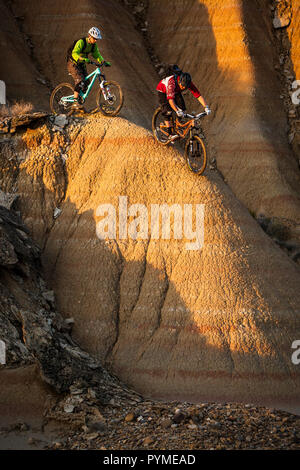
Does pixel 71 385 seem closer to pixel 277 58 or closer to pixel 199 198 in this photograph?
pixel 199 198

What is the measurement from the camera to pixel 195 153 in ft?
60.5

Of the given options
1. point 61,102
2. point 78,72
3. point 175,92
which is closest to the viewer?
point 175,92

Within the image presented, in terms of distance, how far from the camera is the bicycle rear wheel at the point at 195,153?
18.2m

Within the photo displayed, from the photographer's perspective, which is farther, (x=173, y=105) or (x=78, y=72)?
(x=78, y=72)

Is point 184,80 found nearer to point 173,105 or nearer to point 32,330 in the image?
point 173,105

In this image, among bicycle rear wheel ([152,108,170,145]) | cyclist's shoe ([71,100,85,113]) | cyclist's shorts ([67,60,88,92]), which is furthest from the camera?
cyclist's shoe ([71,100,85,113])

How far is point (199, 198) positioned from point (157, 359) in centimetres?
459

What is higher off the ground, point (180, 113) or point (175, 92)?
point (175, 92)

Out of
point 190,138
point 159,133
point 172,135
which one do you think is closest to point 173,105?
point 190,138

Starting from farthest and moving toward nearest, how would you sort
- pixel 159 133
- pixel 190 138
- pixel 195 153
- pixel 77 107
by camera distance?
pixel 77 107 → pixel 159 133 → pixel 195 153 → pixel 190 138

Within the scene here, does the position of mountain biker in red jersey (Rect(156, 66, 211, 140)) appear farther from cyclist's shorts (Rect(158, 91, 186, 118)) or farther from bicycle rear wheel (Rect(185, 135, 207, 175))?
bicycle rear wheel (Rect(185, 135, 207, 175))

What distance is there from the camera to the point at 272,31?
34.5 metres

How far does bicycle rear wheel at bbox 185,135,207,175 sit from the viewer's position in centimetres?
1817

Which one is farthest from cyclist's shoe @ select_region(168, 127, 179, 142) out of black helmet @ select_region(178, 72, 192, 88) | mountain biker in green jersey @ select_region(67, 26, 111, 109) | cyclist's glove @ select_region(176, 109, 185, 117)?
mountain biker in green jersey @ select_region(67, 26, 111, 109)
